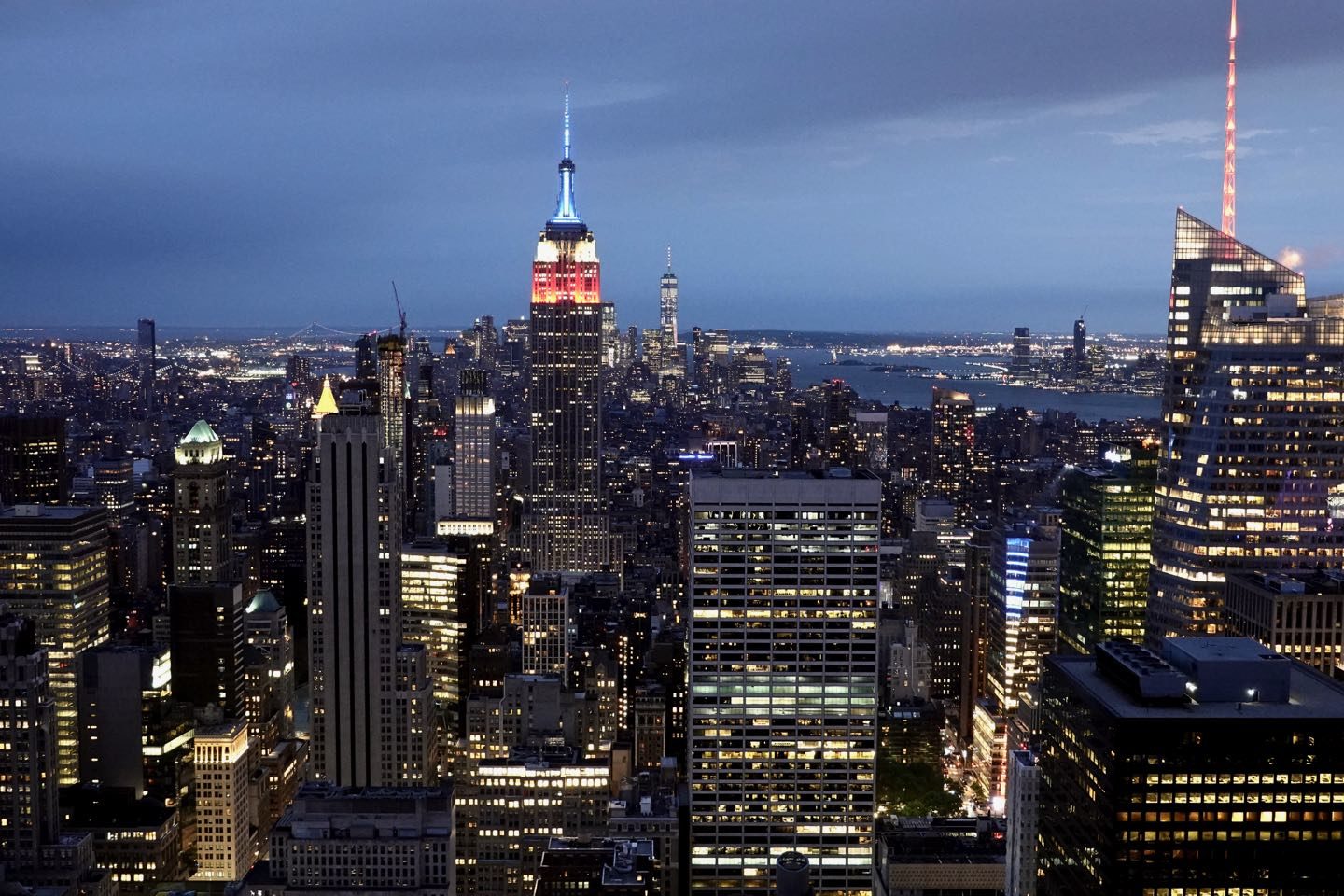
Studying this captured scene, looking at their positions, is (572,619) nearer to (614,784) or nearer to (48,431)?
(614,784)

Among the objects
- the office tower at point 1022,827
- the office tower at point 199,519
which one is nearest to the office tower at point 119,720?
the office tower at point 199,519

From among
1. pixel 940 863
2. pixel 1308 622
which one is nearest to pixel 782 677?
pixel 940 863

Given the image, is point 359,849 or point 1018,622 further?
point 1018,622

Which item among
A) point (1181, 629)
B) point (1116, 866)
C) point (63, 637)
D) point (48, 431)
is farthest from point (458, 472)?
point (1116, 866)

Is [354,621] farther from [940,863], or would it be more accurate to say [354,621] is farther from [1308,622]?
[1308,622]

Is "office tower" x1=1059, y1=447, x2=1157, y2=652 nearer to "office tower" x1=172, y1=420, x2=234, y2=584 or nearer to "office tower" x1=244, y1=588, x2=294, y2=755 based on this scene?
"office tower" x1=244, y1=588, x2=294, y2=755

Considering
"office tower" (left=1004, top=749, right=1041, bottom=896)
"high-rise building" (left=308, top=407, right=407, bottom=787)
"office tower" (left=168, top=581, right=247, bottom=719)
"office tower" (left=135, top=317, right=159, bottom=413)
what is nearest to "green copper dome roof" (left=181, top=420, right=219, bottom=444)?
"office tower" (left=135, top=317, right=159, bottom=413)
